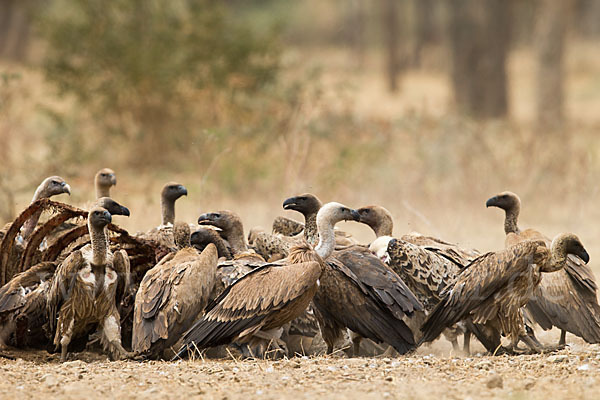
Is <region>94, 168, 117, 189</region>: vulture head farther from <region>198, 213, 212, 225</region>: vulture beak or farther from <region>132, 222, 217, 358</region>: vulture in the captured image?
<region>132, 222, 217, 358</region>: vulture

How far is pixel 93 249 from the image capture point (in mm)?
5809

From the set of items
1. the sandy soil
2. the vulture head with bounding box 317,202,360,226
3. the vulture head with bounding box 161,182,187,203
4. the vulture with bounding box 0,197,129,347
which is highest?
the vulture head with bounding box 161,182,187,203

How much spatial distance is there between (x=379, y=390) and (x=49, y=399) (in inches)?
61.9

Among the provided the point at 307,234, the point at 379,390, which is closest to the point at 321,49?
the point at 307,234

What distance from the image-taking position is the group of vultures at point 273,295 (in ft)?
18.5

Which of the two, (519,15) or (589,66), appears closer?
(589,66)

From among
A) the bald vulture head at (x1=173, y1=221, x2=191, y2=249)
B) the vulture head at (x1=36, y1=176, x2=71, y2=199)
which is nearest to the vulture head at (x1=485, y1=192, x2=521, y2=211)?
the bald vulture head at (x1=173, y1=221, x2=191, y2=249)

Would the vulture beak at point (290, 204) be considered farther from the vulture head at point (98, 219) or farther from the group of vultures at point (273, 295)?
the vulture head at point (98, 219)

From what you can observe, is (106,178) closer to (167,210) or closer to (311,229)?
(167,210)

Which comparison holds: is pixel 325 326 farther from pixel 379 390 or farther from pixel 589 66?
pixel 589 66

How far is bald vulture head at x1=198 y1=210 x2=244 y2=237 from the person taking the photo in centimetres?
707

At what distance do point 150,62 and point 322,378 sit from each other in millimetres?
11021

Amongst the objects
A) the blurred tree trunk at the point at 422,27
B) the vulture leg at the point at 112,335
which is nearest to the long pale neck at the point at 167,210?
the vulture leg at the point at 112,335

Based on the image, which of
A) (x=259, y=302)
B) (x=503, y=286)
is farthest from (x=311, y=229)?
(x=503, y=286)
